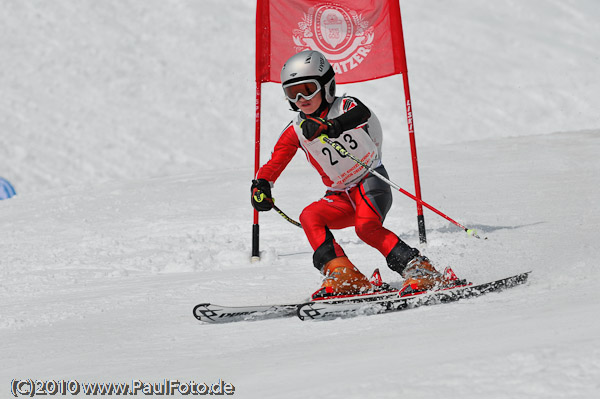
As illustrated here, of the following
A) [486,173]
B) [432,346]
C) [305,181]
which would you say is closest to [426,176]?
[486,173]

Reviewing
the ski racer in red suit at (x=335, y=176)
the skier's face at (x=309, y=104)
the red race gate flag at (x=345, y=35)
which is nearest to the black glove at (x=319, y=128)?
the ski racer in red suit at (x=335, y=176)

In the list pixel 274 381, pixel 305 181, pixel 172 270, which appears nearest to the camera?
pixel 274 381

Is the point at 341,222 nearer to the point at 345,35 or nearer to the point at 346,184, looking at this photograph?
the point at 346,184

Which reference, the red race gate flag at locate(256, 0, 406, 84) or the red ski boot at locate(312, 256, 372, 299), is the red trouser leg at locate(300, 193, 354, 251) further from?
the red race gate flag at locate(256, 0, 406, 84)

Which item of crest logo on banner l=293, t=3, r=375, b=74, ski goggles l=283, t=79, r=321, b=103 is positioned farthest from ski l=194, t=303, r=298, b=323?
crest logo on banner l=293, t=3, r=375, b=74

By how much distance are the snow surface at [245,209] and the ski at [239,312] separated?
11cm

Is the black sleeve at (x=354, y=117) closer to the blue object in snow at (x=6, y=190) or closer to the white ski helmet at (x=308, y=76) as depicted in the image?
the white ski helmet at (x=308, y=76)

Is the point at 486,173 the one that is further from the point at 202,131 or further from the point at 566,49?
the point at 566,49

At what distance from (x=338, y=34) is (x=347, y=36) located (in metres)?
0.09

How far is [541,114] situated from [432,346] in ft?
66.2

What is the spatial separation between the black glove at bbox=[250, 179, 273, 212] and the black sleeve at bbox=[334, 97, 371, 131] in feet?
2.24

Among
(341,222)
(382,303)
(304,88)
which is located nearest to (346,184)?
(341,222)

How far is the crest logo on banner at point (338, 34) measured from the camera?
6.80 m

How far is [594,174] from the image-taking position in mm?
9758
